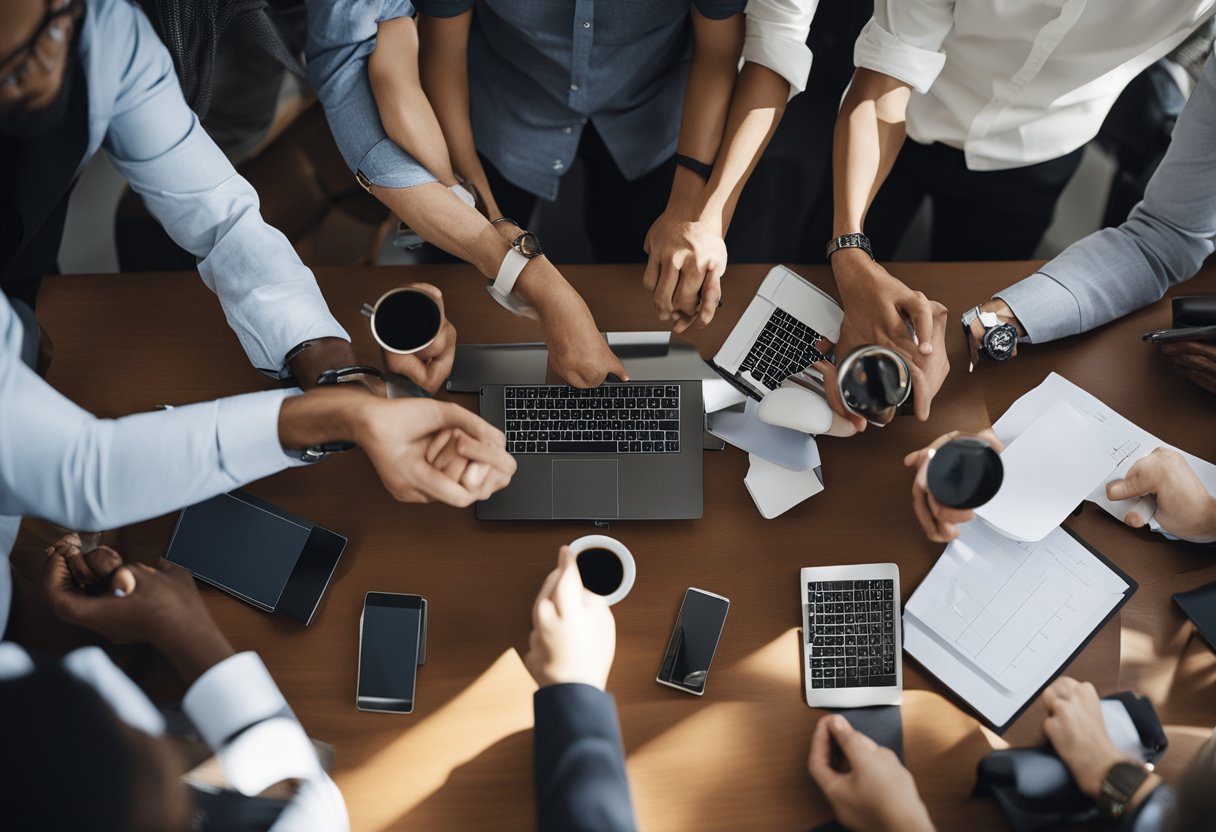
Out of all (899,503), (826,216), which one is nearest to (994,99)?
(826,216)

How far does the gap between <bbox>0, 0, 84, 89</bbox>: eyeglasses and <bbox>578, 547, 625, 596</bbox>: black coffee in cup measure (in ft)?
3.46

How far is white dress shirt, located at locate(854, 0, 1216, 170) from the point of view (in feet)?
4.87

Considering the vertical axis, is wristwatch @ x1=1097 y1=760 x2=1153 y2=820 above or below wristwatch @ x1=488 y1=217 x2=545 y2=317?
below

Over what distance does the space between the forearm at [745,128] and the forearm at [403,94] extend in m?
0.55

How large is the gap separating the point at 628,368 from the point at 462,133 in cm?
67

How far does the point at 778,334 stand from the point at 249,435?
0.92 m

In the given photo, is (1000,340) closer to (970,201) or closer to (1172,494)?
(1172,494)

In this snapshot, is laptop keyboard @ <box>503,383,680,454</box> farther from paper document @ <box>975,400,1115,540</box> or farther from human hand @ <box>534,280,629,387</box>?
paper document @ <box>975,400,1115,540</box>

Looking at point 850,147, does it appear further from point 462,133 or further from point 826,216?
point 462,133

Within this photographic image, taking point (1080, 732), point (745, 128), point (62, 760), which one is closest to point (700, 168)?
point (745, 128)

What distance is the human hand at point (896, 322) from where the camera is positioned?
141 centimetres

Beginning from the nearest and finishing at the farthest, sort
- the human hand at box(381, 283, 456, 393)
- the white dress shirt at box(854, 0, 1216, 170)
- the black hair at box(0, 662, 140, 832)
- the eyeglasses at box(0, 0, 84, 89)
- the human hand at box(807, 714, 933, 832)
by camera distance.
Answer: the black hair at box(0, 662, 140, 832) < the eyeglasses at box(0, 0, 84, 89) < the human hand at box(807, 714, 933, 832) < the human hand at box(381, 283, 456, 393) < the white dress shirt at box(854, 0, 1216, 170)

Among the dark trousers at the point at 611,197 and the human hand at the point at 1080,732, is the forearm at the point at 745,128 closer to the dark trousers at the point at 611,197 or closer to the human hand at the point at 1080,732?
the dark trousers at the point at 611,197

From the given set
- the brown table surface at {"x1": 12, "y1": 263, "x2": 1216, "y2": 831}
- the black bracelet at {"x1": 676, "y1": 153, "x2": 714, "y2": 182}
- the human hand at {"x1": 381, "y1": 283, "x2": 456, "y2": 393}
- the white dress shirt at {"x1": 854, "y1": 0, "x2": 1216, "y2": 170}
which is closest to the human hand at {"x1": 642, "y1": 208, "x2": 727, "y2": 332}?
the brown table surface at {"x1": 12, "y1": 263, "x2": 1216, "y2": 831}
